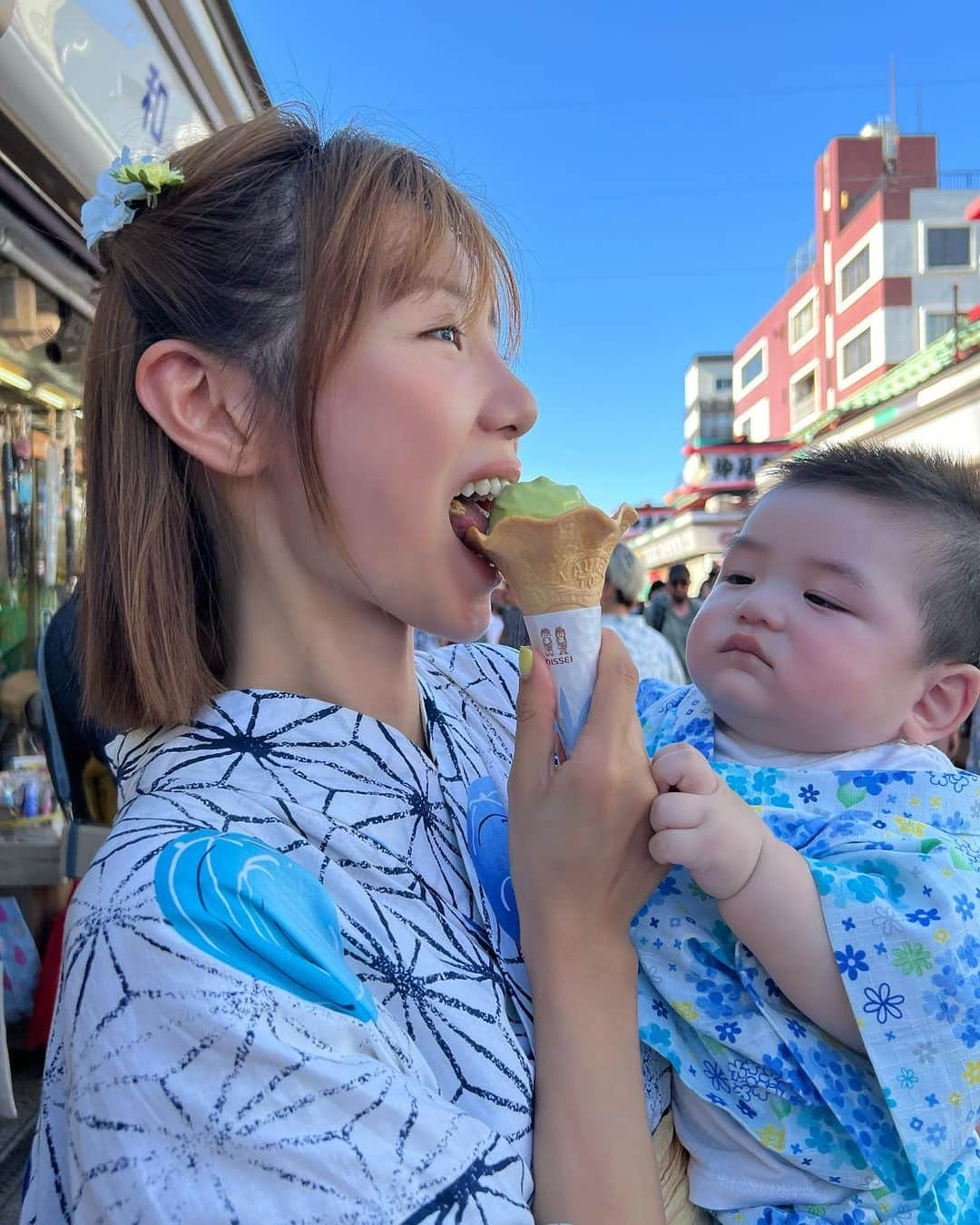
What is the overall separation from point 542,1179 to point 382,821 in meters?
0.45

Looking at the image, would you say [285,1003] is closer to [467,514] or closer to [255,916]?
[255,916]

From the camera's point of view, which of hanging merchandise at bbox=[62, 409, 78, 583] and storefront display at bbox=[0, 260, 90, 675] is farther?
hanging merchandise at bbox=[62, 409, 78, 583]

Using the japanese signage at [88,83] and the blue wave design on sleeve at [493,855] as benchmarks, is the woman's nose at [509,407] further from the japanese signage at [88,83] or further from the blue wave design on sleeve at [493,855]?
the japanese signage at [88,83]

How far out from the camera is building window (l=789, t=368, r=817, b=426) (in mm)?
35688

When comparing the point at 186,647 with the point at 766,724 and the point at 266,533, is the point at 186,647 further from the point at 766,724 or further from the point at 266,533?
the point at 766,724

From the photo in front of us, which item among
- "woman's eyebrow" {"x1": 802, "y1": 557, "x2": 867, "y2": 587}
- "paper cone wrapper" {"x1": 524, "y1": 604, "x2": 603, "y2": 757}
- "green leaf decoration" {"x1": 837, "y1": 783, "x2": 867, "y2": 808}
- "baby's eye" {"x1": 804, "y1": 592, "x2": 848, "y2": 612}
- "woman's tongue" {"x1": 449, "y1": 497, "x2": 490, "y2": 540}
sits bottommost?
"green leaf decoration" {"x1": 837, "y1": 783, "x2": 867, "y2": 808}

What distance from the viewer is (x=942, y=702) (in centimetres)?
159

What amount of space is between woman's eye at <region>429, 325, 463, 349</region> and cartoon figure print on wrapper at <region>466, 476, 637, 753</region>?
0.23 metres

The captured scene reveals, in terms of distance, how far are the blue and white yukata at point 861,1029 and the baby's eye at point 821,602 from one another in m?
0.36

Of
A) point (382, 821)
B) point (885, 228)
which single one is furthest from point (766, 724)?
point (885, 228)

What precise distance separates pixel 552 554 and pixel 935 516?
0.80m

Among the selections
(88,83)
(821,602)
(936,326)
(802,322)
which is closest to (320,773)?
(821,602)

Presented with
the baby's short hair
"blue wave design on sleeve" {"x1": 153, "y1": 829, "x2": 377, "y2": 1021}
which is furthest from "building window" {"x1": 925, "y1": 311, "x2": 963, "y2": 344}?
"blue wave design on sleeve" {"x1": 153, "y1": 829, "x2": 377, "y2": 1021}

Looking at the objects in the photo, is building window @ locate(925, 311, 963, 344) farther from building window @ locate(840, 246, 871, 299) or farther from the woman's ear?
the woman's ear
